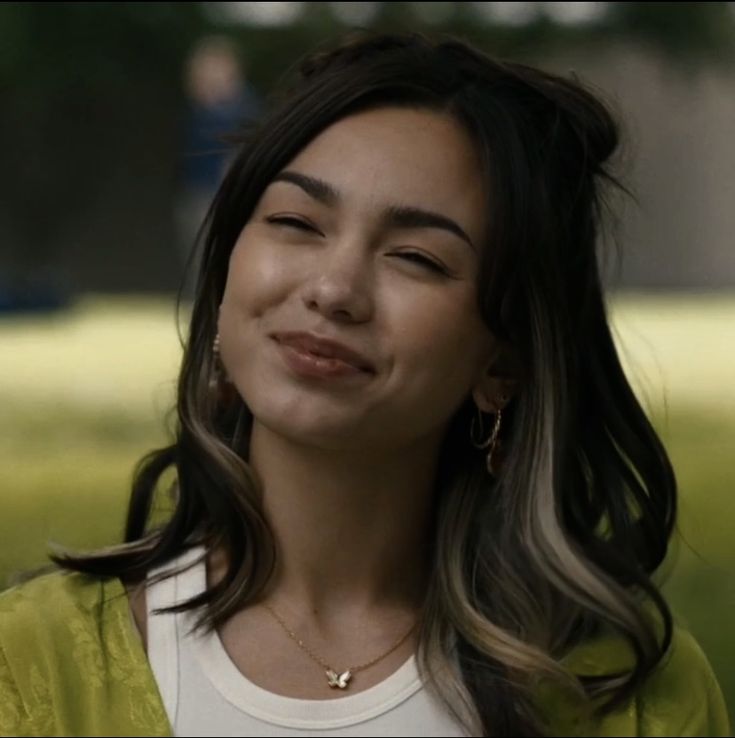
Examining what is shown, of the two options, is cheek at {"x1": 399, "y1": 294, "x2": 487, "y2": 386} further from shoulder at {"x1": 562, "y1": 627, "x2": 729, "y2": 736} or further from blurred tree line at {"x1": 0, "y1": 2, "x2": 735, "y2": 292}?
blurred tree line at {"x1": 0, "y1": 2, "x2": 735, "y2": 292}

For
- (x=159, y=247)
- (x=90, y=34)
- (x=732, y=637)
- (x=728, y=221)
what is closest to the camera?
(x=732, y=637)

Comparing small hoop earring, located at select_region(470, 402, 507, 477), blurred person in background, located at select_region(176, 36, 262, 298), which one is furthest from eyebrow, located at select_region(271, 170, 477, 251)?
blurred person in background, located at select_region(176, 36, 262, 298)

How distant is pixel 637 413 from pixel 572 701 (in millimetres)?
454

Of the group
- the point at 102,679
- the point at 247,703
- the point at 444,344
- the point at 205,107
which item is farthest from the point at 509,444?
the point at 205,107

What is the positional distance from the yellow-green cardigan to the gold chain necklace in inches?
7.4

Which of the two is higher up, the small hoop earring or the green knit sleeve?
the small hoop earring

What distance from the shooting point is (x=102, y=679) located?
2.43 m

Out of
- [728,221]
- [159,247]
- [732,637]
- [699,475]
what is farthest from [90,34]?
[732,637]

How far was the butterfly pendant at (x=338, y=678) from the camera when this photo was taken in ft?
8.26

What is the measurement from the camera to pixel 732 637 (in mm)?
3703

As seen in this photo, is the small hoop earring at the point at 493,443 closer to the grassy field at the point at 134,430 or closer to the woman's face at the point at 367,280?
the woman's face at the point at 367,280

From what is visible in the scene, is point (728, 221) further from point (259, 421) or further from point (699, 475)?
point (259, 421)

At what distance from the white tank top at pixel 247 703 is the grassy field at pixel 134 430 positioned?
719mm

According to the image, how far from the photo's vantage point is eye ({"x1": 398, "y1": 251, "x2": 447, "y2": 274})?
253cm
